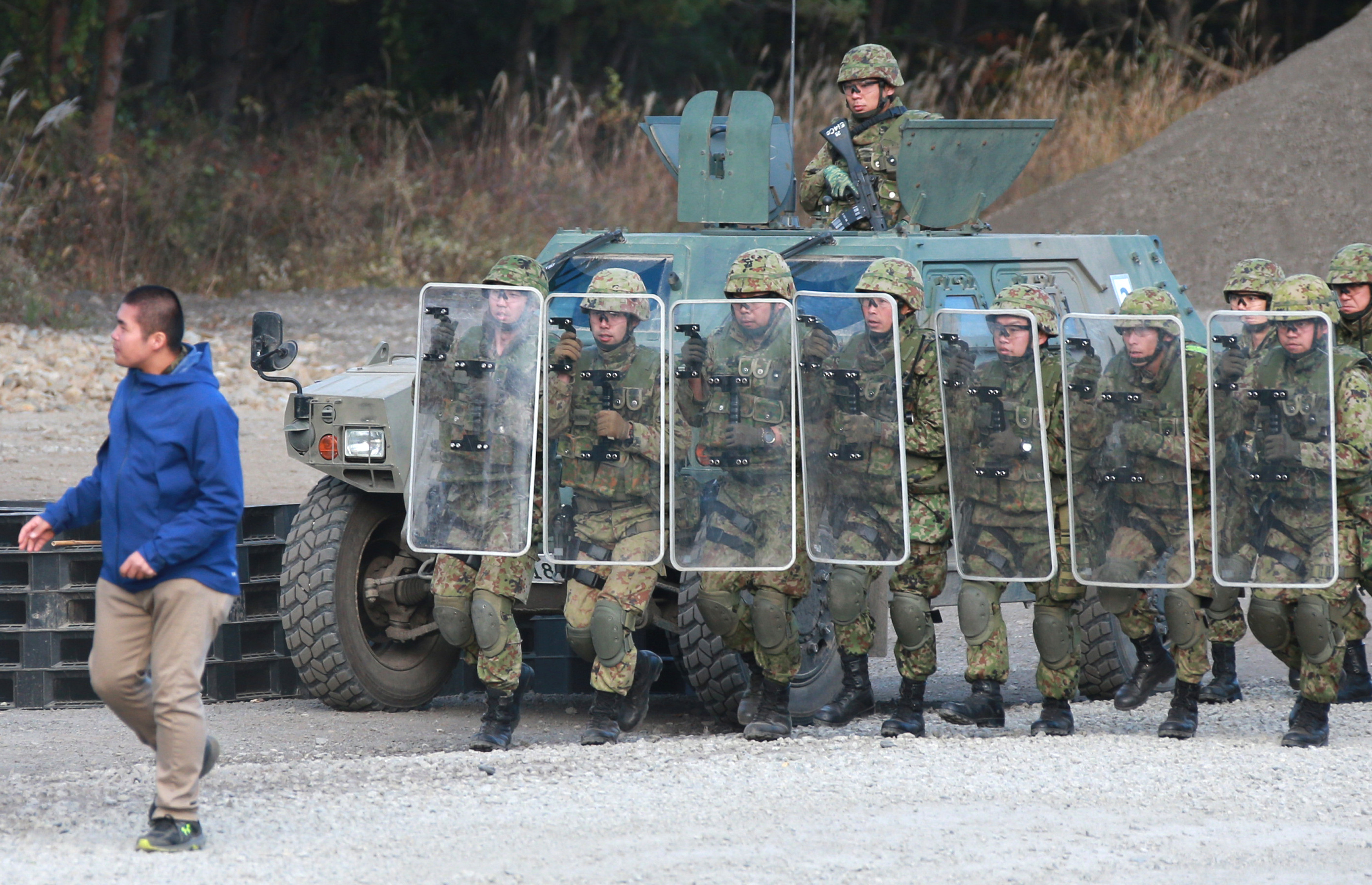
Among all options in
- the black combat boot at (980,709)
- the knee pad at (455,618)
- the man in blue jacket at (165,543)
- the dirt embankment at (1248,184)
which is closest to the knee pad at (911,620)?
the black combat boot at (980,709)

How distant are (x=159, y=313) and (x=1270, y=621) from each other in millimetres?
3853

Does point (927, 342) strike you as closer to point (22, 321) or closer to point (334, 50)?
point (22, 321)

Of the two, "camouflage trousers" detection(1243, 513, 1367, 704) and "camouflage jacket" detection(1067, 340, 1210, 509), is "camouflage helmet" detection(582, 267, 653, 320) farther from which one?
"camouflage trousers" detection(1243, 513, 1367, 704)

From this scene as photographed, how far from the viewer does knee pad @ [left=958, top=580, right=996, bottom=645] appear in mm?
6605

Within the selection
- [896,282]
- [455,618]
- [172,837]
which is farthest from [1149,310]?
[172,837]

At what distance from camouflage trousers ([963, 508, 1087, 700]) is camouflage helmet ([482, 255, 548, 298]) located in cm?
183

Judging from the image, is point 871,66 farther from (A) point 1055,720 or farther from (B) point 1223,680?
(A) point 1055,720

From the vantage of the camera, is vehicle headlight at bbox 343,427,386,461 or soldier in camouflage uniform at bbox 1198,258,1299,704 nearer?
soldier in camouflage uniform at bbox 1198,258,1299,704

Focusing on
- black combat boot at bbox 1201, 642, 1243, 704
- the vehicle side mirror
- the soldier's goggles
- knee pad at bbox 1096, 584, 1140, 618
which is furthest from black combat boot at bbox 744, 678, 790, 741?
the soldier's goggles

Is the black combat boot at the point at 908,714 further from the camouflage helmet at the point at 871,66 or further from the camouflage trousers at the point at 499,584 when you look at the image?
the camouflage helmet at the point at 871,66

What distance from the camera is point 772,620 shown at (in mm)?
6535

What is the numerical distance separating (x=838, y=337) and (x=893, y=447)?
44 cm

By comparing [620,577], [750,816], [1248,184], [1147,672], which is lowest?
[750,816]

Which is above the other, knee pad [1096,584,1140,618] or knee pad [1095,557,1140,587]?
knee pad [1095,557,1140,587]
